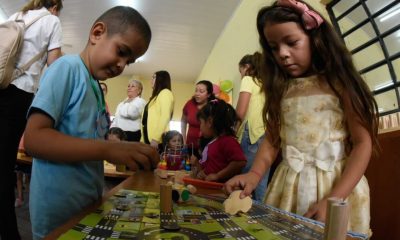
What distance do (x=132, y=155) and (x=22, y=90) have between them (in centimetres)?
91

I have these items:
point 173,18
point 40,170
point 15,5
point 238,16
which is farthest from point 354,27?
point 15,5

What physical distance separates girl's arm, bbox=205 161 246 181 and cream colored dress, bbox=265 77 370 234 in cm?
59

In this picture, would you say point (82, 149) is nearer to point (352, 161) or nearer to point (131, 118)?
point (352, 161)

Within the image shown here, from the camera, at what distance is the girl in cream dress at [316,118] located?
0.81m

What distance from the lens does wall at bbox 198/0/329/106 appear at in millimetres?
3094

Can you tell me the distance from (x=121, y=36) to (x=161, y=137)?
1756 millimetres

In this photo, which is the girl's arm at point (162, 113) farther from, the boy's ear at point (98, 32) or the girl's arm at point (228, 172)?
the boy's ear at point (98, 32)

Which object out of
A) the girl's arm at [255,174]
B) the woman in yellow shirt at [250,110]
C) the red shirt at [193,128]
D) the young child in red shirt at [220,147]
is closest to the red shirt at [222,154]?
the young child in red shirt at [220,147]

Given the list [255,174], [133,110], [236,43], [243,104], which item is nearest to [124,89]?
[236,43]

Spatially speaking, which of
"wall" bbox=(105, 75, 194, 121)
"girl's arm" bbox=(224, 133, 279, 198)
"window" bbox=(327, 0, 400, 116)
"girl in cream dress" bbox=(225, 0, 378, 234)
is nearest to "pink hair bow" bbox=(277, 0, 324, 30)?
"girl in cream dress" bbox=(225, 0, 378, 234)

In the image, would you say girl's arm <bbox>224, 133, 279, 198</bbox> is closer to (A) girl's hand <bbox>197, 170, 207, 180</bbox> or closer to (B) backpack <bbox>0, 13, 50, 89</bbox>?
(A) girl's hand <bbox>197, 170, 207, 180</bbox>

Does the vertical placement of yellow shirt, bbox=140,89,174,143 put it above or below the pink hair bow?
below

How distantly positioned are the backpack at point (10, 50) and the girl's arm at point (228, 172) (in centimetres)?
91

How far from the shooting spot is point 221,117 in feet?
5.97
